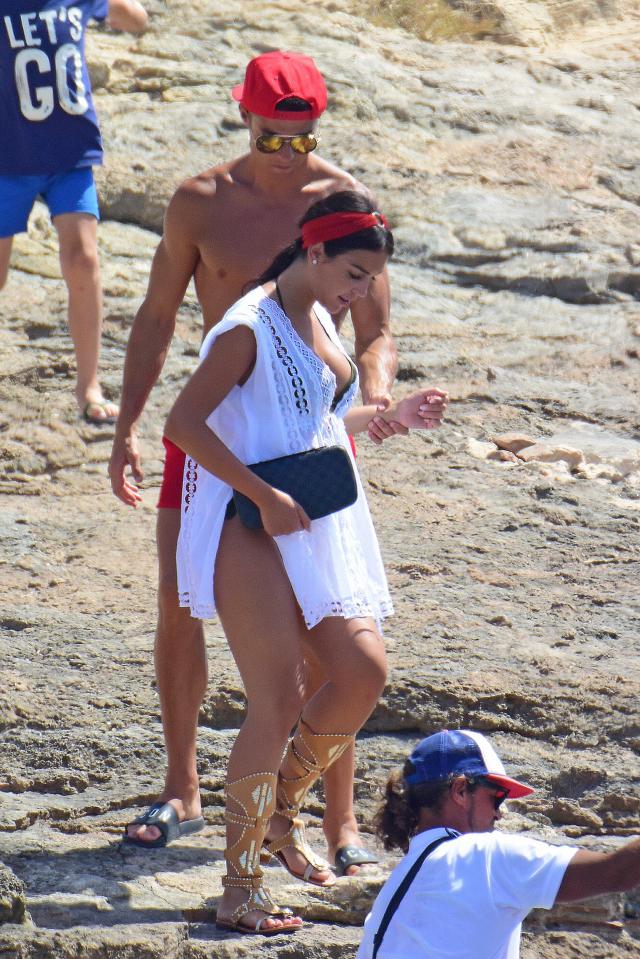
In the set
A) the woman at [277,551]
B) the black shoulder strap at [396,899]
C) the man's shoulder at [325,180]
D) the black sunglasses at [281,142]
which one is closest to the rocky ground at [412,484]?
the woman at [277,551]

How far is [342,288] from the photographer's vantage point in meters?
3.51

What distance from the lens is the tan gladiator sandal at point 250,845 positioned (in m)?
3.35

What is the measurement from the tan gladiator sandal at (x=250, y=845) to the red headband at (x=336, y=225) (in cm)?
124

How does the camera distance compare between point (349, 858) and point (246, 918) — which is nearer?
point (246, 918)

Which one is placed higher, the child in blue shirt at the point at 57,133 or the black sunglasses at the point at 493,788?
the child in blue shirt at the point at 57,133

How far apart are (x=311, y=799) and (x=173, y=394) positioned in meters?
2.57

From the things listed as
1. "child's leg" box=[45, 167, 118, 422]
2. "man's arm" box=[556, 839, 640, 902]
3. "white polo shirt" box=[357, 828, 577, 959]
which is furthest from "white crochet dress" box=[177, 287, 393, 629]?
"child's leg" box=[45, 167, 118, 422]

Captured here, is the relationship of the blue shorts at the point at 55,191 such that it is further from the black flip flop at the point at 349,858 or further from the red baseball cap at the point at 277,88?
the black flip flop at the point at 349,858

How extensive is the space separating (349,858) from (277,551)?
2.81 feet

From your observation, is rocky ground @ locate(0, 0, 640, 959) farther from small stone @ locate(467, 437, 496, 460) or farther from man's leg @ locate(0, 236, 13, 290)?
man's leg @ locate(0, 236, 13, 290)

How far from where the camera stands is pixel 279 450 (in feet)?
11.5

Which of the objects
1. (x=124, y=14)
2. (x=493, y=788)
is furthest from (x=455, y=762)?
(x=124, y=14)

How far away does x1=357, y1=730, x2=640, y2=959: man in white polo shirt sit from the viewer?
2650mm

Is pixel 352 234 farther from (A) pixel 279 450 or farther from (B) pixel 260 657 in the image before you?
(B) pixel 260 657
